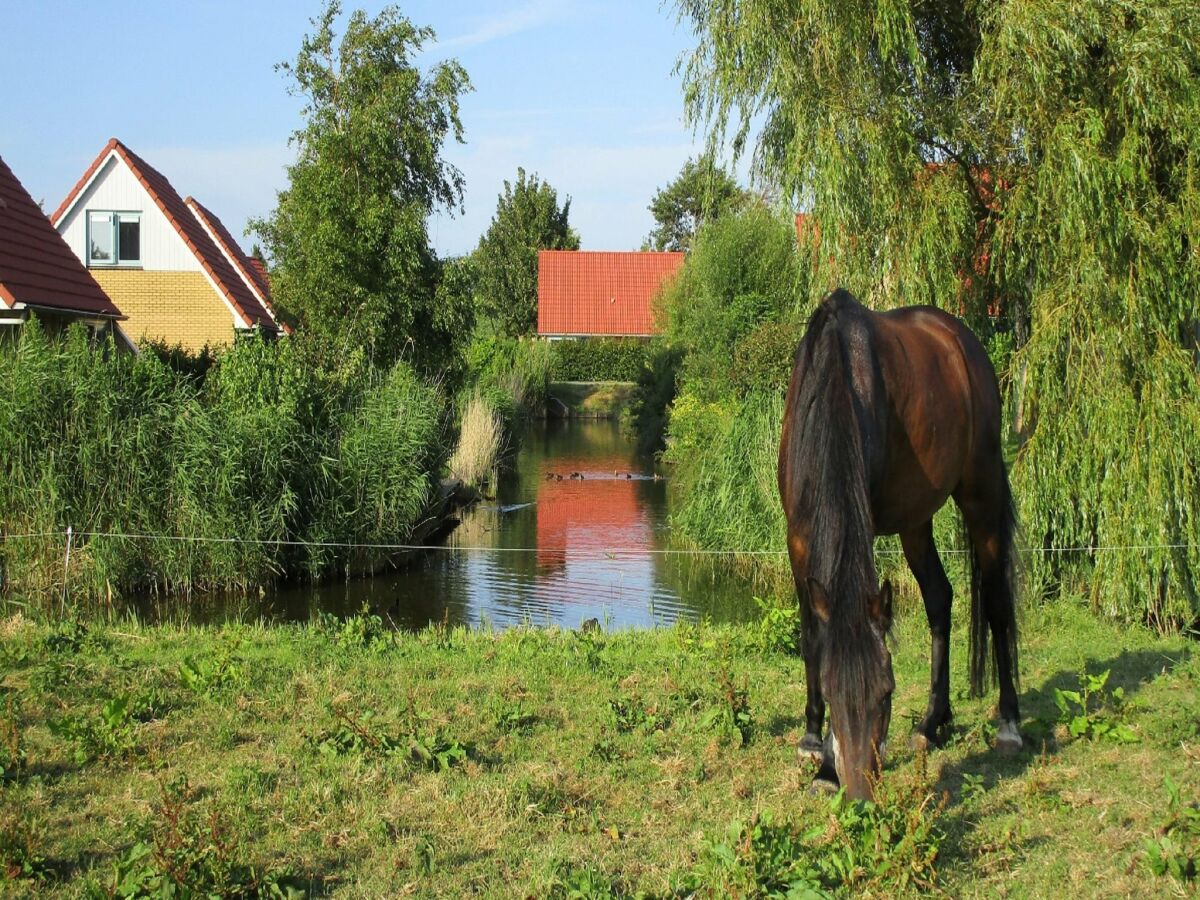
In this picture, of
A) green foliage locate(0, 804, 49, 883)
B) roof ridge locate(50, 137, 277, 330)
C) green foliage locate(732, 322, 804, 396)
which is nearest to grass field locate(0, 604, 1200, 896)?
green foliage locate(0, 804, 49, 883)

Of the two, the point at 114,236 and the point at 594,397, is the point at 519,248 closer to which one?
the point at 594,397

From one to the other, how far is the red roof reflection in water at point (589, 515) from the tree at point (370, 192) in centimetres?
413

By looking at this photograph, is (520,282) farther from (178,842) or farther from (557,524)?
(178,842)

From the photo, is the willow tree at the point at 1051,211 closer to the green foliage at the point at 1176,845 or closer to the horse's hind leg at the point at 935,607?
the horse's hind leg at the point at 935,607

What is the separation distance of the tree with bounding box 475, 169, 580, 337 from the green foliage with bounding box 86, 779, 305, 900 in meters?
58.9

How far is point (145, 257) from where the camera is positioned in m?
27.3

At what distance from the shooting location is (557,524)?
59.2 feet

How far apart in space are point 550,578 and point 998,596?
8326 mm

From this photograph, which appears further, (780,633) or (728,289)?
(728,289)

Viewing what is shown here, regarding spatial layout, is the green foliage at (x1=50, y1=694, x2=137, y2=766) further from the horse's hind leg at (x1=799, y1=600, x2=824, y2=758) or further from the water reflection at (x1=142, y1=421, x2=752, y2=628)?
the water reflection at (x1=142, y1=421, x2=752, y2=628)

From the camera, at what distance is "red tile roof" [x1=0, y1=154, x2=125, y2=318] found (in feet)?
55.4

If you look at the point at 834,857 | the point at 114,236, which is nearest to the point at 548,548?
the point at 834,857

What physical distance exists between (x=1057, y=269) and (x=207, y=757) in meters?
7.42

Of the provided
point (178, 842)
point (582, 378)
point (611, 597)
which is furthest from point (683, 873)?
point (582, 378)
